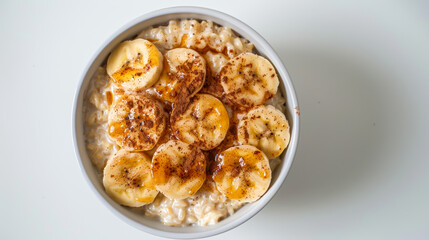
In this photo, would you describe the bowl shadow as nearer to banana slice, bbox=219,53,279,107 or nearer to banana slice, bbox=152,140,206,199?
banana slice, bbox=219,53,279,107

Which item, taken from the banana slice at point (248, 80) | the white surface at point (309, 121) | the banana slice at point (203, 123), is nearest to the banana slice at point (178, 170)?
the banana slice at point (203, 123)

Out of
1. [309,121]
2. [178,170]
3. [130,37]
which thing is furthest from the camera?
[309,121]

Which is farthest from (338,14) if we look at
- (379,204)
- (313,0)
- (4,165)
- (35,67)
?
(4,165)

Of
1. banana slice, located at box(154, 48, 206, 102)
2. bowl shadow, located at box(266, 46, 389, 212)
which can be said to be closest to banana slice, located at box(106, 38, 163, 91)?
banana slice, located at box(154, 48, 206, 102)

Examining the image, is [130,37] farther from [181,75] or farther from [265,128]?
[265,128]

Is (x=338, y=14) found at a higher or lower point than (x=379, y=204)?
higher

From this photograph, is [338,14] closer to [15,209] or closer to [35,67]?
[35,67]

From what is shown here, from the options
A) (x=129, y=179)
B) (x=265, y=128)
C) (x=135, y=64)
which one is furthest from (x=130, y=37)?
(x=265, y=128)
